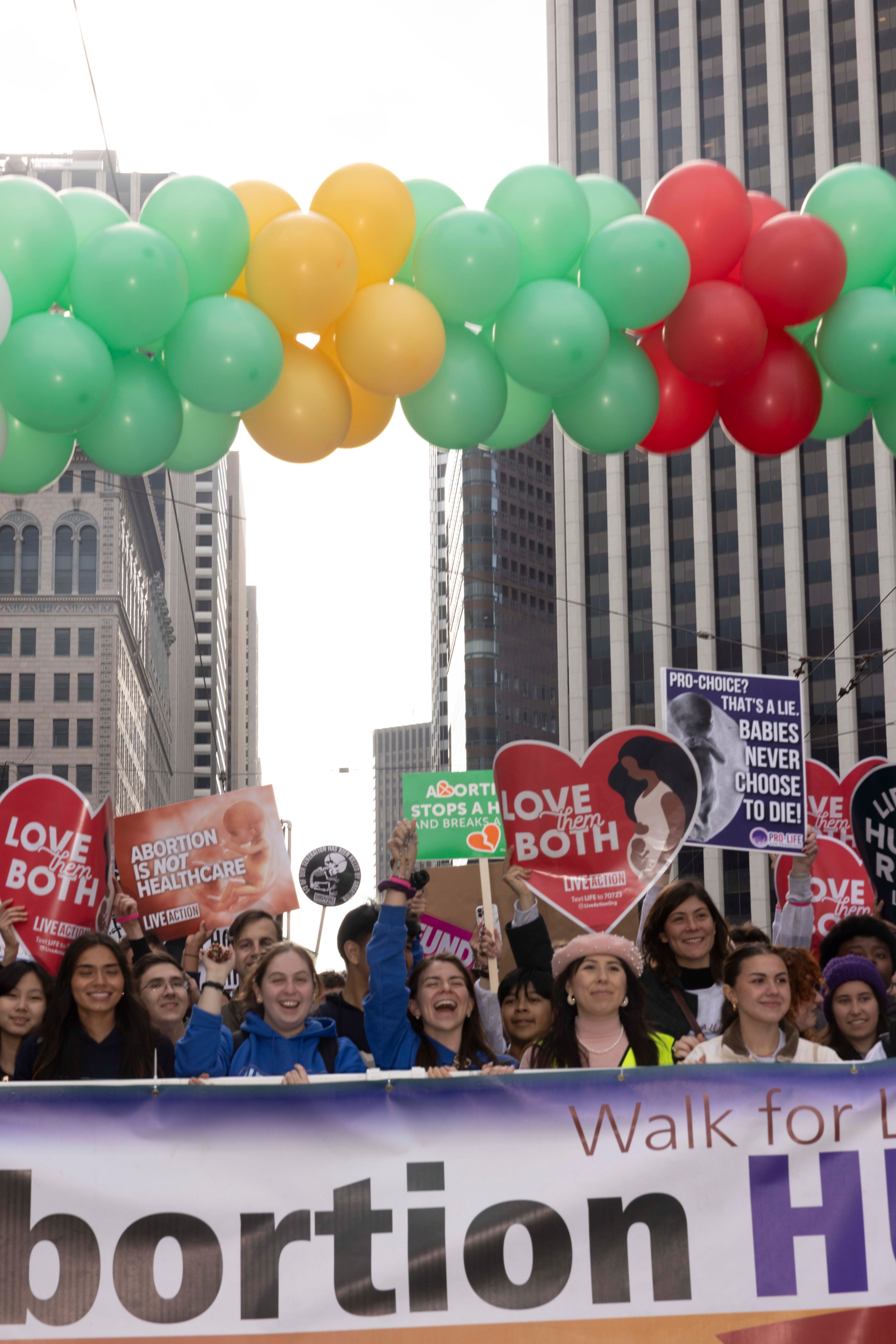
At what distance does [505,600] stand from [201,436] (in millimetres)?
84360

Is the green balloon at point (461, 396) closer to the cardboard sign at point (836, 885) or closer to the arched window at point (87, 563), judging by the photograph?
the cardboard sign at point (836, 885)

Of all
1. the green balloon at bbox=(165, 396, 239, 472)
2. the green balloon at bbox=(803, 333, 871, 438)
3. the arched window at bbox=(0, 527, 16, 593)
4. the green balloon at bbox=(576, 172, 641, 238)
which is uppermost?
the arched window at bbox=(0, 527, 16, 593)

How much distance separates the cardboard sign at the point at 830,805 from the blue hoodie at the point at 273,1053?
5.92 metres

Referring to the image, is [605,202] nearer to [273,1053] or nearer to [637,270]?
[637,270]

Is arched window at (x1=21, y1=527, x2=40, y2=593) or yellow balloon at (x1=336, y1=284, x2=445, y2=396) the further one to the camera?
arched window at (x1=21, y1=527, x2=40, y2=593)

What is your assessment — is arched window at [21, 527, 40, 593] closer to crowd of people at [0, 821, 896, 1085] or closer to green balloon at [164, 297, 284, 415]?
green balloon at [164, 297, 284, 415]

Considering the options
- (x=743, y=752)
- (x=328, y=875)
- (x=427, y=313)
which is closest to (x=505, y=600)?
(x=328, y=875)

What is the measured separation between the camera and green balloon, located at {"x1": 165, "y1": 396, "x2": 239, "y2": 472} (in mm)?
6262

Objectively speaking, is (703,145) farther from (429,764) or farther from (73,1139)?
(429,764)

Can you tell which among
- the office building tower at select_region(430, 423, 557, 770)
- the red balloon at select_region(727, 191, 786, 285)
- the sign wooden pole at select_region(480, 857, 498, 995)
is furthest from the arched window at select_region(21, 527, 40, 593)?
the red balloon at select_region(727, 191, 786, 285)

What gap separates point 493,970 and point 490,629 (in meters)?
83.3

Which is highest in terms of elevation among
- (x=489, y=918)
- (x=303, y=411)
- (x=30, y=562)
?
(x=30, y=562)

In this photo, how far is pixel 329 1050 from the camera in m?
4.92

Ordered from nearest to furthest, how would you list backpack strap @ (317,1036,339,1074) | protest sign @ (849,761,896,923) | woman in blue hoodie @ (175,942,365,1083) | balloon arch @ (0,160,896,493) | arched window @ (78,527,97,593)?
woman in blue hoodie @ (175,942,365,1083)
backpack strap @ (317,1036,339,1074)
balloon arch @ (0,160,896,493)
protest sign @ (849,761,896,923)
arched window @ (78,527,97,593)
